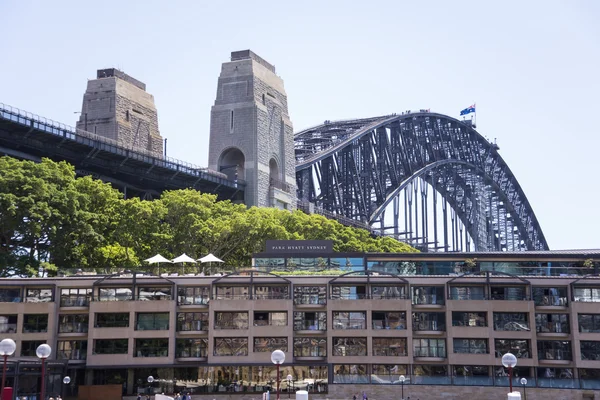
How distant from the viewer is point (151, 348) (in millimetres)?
102188

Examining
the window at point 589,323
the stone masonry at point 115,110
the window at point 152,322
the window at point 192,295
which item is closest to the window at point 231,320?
the window at point 192,295

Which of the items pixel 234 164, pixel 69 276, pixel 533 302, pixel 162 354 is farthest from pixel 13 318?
pixel 234 164

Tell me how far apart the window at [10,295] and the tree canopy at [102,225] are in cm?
947

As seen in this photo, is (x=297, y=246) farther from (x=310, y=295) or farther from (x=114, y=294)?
(x=114, y=294)

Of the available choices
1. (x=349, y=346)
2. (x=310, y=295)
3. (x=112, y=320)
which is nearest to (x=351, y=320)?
(x=349, y=346)

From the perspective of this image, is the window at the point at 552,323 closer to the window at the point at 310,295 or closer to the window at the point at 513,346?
the window at the point at 513,346

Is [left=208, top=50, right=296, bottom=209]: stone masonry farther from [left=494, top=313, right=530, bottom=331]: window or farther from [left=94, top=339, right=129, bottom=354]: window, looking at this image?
[left=494, top=313, right=530, bottom=331]: window

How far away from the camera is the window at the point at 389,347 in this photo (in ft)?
338

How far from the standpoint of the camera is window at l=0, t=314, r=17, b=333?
10044 cm

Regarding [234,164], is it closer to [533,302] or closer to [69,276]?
[69,276]

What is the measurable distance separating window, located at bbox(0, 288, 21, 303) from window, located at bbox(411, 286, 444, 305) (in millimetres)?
45565

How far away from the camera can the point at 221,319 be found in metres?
104

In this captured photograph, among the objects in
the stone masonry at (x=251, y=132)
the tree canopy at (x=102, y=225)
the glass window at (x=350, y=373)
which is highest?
the stone masonry at (x=251, y=132)

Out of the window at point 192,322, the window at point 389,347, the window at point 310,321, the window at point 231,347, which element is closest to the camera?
the window at point 231,347
